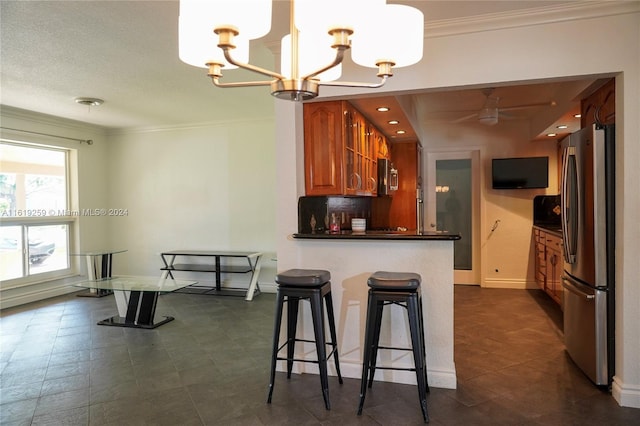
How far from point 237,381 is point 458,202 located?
456cm

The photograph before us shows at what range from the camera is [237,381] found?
2.97 metres

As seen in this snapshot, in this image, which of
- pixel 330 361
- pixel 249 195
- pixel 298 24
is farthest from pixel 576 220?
pixel 249 195

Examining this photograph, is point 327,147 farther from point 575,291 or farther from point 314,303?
point 575,291

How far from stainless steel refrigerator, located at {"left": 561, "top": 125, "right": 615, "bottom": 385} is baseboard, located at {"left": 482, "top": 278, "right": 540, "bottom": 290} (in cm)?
298

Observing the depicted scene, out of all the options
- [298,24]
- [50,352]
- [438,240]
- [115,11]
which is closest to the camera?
[298,24]

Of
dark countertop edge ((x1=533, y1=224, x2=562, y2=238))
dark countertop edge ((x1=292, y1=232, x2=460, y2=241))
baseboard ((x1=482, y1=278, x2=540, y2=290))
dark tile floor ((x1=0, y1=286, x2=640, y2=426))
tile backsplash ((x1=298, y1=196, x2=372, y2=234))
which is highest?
tile backsplash ((x1=298, y1=196, x2=372, y2=234))

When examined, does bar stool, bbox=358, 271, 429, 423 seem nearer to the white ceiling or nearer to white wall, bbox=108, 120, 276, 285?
the white ceiling

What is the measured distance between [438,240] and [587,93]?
198cm

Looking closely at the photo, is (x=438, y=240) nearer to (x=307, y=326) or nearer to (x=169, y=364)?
(x=307, y=326)

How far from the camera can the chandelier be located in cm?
129

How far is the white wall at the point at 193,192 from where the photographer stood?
6004 mm

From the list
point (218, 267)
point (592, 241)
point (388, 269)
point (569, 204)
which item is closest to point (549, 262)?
point (569, 204)

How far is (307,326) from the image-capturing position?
10.1 feet

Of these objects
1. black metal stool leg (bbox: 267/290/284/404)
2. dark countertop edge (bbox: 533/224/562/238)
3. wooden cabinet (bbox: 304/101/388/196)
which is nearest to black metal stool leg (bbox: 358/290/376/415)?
black metal stool leg (bbox: 267/290/284/404)
